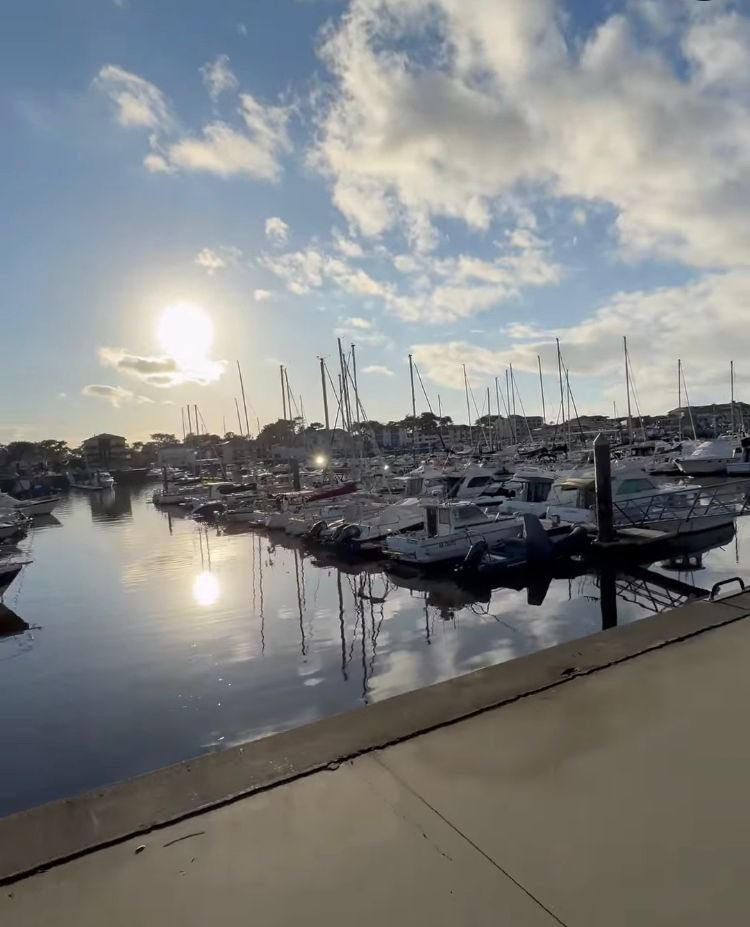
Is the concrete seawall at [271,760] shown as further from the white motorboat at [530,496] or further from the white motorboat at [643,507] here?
the white motorboat at [530,496]

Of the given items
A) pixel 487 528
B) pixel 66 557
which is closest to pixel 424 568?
pixel 487 528

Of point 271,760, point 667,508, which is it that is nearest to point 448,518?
point 667,508

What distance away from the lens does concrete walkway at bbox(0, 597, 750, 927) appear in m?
2.24

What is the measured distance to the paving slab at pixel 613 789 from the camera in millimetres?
2270

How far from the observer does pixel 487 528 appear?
17453 mm

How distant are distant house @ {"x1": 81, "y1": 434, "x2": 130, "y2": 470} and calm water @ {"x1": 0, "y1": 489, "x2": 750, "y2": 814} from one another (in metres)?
118

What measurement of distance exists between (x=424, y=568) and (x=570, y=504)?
6984 mm

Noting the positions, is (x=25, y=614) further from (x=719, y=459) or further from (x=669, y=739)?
(x=719, y=459)

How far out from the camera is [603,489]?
16.7m

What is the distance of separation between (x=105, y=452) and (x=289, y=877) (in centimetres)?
13818

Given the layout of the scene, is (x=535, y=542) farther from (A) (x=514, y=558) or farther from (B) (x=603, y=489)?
(B) (x=603, y=489)

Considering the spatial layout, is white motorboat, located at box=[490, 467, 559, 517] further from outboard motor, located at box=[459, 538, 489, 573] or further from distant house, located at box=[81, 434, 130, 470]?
distant house, located at box=[81, 434, 130, 470]

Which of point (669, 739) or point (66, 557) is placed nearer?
point (669, 739)

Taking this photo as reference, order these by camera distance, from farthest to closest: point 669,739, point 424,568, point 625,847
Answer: point 424,568, point 669,739, point 625,847
